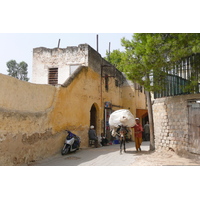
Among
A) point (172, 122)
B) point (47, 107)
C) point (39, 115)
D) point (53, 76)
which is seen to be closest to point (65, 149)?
point (47, 107)

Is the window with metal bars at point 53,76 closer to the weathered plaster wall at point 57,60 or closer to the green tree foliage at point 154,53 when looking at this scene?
the weathered plaster wall at point 57,60

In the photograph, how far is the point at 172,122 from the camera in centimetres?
807

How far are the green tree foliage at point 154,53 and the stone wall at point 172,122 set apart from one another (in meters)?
0.84

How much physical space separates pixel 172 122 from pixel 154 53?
269 cm

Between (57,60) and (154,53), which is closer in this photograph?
(154,53)

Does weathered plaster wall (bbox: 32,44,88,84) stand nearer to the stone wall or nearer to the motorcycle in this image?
the motorcycle

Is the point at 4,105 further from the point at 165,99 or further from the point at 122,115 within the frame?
the point at 165,99

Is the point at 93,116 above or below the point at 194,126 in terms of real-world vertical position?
above

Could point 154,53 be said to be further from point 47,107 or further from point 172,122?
point 47,107

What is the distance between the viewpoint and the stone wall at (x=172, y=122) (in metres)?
7.45

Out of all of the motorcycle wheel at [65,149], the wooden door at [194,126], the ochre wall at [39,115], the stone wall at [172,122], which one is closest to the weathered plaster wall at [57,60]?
the ochre wall at [39,115]

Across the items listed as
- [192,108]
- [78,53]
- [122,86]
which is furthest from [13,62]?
[192,108]

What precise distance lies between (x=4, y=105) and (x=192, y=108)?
5.77 metres

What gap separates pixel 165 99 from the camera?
8570mm
